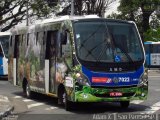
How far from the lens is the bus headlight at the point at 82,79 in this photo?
1412 cm

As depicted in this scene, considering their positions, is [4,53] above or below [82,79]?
above

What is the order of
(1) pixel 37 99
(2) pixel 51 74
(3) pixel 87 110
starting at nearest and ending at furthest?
(3) pixel 87 110 → (2) pixel 51 74 → (1) pixel 37 99

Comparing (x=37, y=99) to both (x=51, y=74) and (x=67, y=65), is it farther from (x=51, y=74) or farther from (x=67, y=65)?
(x=67, y=65)

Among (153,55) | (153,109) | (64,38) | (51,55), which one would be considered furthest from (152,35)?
(64,38)

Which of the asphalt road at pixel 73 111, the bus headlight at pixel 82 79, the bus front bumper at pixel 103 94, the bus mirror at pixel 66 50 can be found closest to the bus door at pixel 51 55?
the asphalt road at pixel 73 111

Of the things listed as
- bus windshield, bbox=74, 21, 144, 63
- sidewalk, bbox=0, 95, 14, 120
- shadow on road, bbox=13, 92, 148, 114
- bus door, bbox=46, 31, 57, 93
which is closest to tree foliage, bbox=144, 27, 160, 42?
shadow on road, bbox=13, 92, 148, 114

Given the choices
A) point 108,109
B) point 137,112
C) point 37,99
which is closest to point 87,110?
point 108,109

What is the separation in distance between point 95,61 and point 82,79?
593 mm

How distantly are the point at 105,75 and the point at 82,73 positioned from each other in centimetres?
61

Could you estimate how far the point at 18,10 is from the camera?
180 ft

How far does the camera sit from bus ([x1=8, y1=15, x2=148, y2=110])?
14.2 m

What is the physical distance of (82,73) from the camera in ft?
46.4

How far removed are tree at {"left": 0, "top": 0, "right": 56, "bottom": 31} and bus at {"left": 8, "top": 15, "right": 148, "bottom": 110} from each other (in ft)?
126

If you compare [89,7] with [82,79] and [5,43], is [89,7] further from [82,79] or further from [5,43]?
[82,79]
